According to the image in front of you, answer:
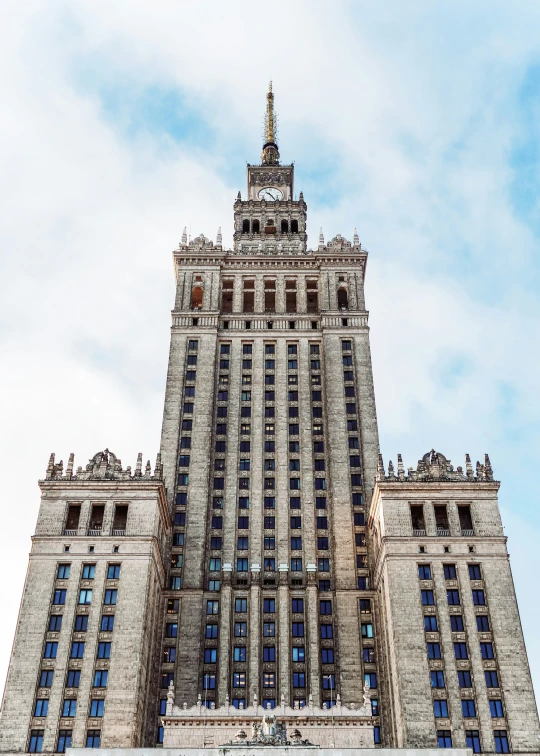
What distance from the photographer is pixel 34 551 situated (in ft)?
265

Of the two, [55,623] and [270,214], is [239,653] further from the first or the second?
[270,214]

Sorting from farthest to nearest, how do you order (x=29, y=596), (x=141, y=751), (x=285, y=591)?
1. (x=285, y=591)
2. (x=29, y=596)
3. (x=141, y=751)

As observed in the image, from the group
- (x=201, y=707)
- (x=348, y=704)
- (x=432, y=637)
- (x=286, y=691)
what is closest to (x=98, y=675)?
(x=201, y=707)

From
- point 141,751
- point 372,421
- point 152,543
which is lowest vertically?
point 141,751

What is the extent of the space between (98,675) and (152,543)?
1266cm

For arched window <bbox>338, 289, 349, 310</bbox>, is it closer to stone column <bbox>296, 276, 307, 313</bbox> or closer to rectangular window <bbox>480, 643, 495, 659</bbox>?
stone column <bbox>296, 276, 307, 313</bbox>

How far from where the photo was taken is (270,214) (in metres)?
132

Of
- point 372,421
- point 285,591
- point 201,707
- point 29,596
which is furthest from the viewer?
point 372,421

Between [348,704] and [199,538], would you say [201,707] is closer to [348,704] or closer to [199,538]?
[348,704]

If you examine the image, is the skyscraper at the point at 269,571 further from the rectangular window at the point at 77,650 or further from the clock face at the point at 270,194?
the clock face at the point at 270,194

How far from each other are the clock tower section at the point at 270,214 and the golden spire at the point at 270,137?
0.54 feet

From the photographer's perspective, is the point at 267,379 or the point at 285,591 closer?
the point at 285,591

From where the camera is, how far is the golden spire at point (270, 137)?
146875mm

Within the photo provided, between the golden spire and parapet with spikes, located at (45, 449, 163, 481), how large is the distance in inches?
2881
